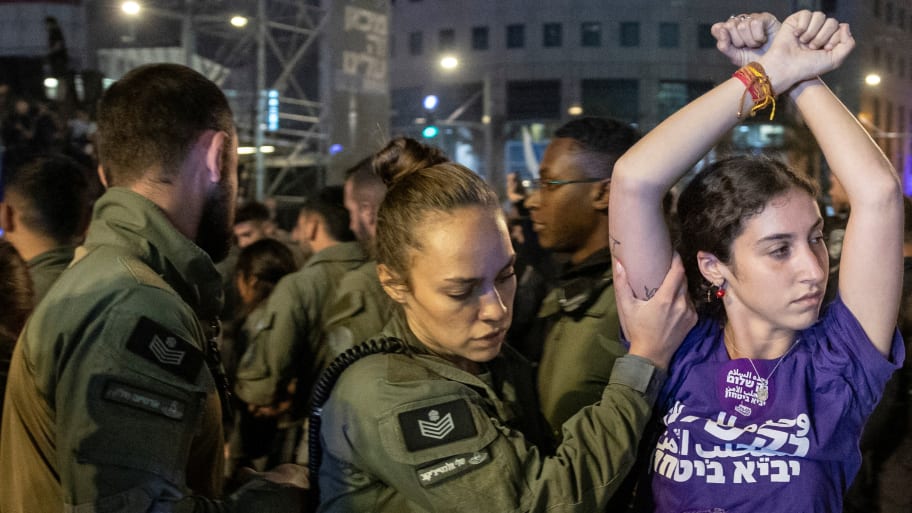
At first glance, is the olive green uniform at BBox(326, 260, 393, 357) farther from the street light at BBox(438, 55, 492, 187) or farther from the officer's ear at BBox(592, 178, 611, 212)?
the street light at BBox(438, 55, 492, 187)

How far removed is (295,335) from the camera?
3732 mm

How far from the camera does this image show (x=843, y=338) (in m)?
1.83

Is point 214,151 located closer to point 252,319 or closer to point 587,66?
point 252,319

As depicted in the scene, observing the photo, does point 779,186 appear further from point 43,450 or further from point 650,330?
point 43,450

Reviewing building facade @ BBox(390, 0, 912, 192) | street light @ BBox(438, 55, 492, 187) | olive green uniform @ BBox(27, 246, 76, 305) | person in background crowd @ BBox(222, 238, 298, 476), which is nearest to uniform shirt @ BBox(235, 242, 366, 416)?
person in background crowd @ BBox(222, 238, 298, 476)

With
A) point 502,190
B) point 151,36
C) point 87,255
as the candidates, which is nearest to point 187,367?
point 87,255

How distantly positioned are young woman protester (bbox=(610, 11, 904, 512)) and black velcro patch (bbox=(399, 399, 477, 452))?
1.60ft

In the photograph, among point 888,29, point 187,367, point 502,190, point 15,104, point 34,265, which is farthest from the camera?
point 502,190

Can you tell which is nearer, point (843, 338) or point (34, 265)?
point (843, 338)

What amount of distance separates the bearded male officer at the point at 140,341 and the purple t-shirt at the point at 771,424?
79 cm

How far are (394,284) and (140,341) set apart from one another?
0.49 m

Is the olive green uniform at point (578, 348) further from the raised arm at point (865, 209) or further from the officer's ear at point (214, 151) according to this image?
the officer's ear at point (214, 151)

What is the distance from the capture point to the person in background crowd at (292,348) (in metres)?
3.72

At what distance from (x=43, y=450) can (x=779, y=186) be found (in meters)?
1.54
